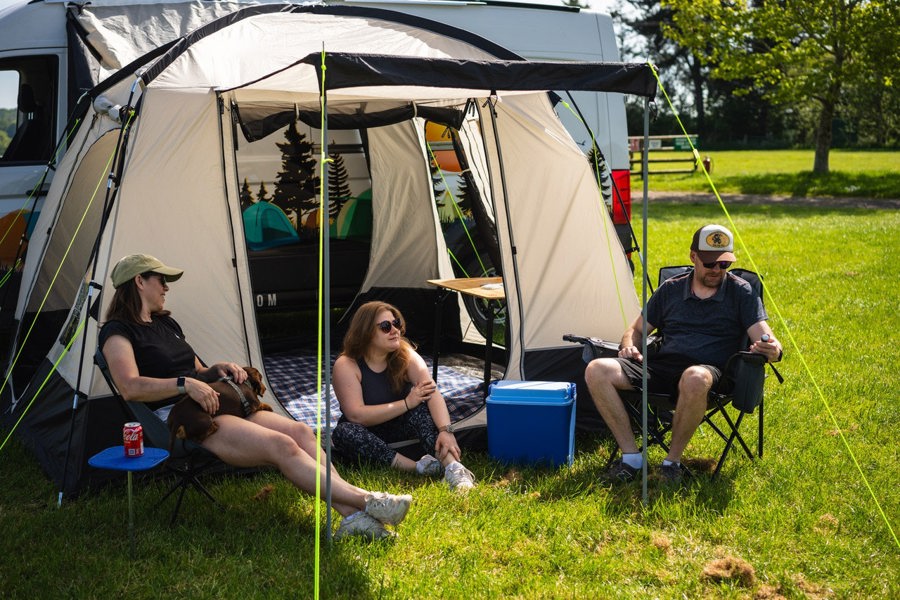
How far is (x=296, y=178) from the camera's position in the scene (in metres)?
6.94

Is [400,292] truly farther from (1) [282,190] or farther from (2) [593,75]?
(2) [593,75]

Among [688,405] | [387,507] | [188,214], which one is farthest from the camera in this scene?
[188,214]

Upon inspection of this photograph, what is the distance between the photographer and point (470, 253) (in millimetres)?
7023

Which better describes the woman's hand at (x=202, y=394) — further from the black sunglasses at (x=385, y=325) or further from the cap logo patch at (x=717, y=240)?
the cap logo patch at (x=717, y=240)

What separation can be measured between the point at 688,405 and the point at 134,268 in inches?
94.2

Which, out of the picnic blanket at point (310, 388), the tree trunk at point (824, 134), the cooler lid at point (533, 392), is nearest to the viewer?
the cooler lid at point (533, 392)

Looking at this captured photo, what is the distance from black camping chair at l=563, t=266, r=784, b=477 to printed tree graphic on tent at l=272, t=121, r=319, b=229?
Answer: 278 cm

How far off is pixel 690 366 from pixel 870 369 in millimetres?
2247

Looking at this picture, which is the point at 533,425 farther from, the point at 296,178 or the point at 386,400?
the point at 296,178

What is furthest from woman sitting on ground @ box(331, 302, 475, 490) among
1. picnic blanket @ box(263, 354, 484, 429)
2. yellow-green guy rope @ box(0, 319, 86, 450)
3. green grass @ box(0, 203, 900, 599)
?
yellow-green guy rope @ box(0, 319, 86, 450)

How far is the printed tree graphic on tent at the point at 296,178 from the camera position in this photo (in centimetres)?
685

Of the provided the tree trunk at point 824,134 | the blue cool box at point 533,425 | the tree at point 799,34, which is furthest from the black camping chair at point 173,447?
the tree trunk at point 824,134

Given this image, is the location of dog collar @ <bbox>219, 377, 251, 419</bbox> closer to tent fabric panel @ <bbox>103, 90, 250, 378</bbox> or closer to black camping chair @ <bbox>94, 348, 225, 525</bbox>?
black camping chair @ <bbox>94, 348, 225, 525</bbox>

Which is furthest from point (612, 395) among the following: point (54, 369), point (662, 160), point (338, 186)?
point (662, 160)
